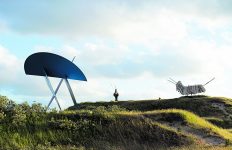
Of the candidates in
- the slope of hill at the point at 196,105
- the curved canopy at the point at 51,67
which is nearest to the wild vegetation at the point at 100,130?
the curved canopy at the point at 51,67

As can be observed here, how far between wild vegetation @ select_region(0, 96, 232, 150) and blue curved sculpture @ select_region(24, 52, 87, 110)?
263 inches

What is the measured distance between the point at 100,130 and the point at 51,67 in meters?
11.0

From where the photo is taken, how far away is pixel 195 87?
5062 cm

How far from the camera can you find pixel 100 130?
26.1 m

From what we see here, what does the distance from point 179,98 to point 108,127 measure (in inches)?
947

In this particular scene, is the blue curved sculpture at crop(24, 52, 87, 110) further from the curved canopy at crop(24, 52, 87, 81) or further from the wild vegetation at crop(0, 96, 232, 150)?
the wild vegetation at crop(0, 96, 232, 150)

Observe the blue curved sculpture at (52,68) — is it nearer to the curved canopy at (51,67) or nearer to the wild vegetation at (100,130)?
the curved canopy at (51,67)

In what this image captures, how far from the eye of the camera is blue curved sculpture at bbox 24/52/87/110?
34.9 m

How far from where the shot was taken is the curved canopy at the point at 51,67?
3491 centimetres

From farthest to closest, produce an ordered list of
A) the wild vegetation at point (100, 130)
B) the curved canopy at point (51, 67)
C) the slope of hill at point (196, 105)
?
the slope of hill at point (196, 105)
the curved canopy at point (51, 67)
the wild vegetation at point (100, 130)

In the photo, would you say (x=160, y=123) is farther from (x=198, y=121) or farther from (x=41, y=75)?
(x=41, y=75)

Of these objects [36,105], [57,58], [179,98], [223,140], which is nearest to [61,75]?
[57,58]

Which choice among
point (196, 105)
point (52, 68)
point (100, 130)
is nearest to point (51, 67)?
point (52, 68)

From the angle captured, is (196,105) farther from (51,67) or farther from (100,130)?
(100,130)
